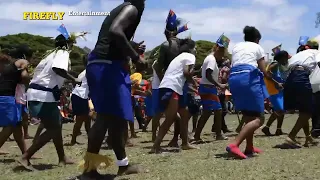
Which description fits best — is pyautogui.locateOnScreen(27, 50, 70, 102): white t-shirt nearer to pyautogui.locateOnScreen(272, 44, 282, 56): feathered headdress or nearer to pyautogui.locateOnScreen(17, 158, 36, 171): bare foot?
pyautogui.locateOnScreen(17, 158, 36, 171): bare foot

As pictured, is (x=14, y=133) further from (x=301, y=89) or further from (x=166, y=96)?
(x=301, y=89)

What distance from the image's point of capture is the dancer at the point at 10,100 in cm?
743

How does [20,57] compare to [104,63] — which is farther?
[20,57]

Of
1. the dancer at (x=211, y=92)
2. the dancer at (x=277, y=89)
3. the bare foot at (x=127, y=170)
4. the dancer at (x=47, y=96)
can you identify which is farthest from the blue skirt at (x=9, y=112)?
the dancer at (x=277, y=89)

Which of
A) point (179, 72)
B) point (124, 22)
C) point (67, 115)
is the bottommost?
point (67, 115)

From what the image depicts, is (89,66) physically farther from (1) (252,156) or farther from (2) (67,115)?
(2) (67,115)

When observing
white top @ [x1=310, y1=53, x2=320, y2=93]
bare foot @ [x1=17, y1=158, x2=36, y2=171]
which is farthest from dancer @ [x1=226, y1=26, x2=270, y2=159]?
bare foot @ [x1=17, y1=158, x2=36, y2=171]

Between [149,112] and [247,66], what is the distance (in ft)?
17.3

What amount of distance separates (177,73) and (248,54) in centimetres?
119

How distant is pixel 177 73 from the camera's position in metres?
7.58

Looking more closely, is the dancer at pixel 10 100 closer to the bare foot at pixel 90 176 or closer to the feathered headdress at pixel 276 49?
the bare foot at pixel 90 176

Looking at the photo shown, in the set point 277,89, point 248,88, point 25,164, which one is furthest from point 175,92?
point 277,89

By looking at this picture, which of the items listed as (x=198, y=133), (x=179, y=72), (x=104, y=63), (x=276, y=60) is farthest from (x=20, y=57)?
(x=276, y=60)

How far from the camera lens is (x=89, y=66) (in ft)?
16.8
